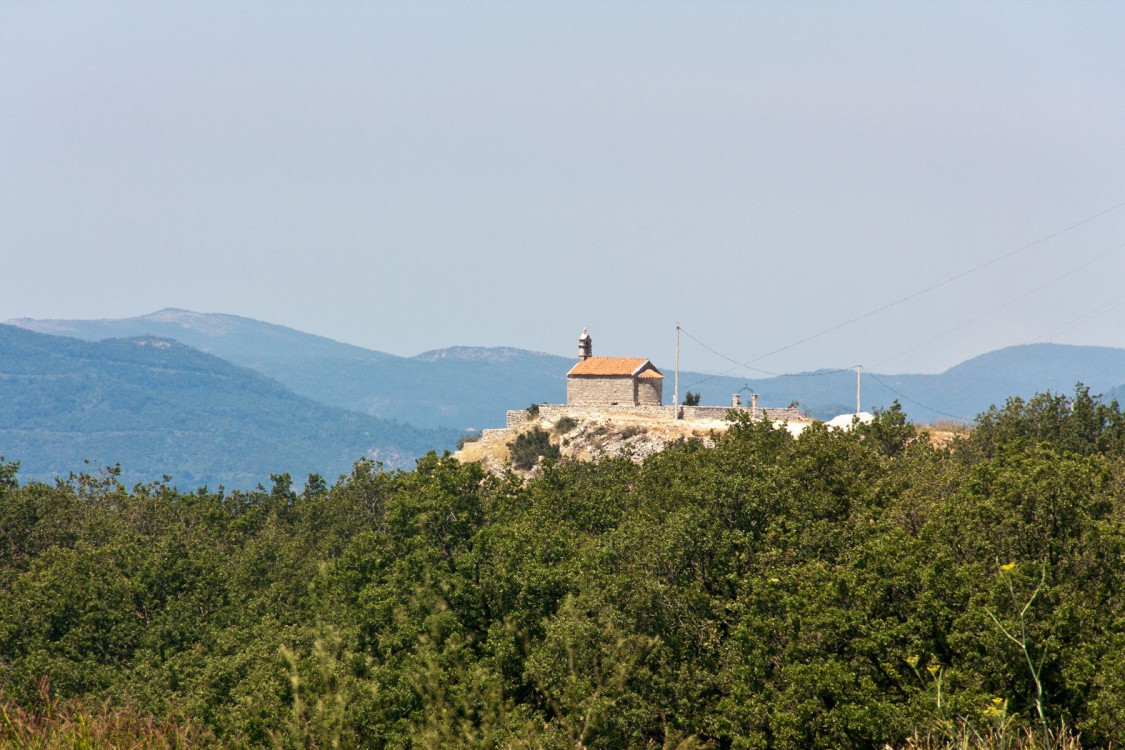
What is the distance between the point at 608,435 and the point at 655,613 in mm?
62646

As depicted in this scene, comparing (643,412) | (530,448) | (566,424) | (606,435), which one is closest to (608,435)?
(606,435)

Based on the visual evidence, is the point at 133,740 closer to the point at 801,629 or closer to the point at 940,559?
A: the point at 801,629

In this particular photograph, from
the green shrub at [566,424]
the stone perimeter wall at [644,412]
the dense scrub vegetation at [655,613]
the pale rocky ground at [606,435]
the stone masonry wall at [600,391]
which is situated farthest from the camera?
the stone masonry wall at [600,391]

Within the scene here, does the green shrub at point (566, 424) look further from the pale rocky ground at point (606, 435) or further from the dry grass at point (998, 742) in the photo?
the dry grass at point (998, 742)

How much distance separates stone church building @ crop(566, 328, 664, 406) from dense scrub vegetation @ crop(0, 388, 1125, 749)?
5164 cm

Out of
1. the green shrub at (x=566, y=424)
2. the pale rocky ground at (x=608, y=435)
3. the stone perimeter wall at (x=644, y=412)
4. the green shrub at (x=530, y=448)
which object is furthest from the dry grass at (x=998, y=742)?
the green shrub at (x=566, y=424)

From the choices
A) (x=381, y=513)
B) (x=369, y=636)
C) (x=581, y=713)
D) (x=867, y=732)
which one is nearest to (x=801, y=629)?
(x=867, y=732)

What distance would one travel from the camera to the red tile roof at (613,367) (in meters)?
101

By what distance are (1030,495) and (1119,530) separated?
2101 millimetres

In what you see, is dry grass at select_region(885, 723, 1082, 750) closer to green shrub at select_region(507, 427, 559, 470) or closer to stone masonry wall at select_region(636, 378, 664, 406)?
green shrub at select_region(507, 427, 559, 470)

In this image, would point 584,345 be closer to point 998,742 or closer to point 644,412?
point 644,412

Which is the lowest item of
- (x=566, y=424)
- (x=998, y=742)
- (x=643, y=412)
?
(x=998, y=742)

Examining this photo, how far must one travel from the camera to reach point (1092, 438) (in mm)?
50219

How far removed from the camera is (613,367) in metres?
102
